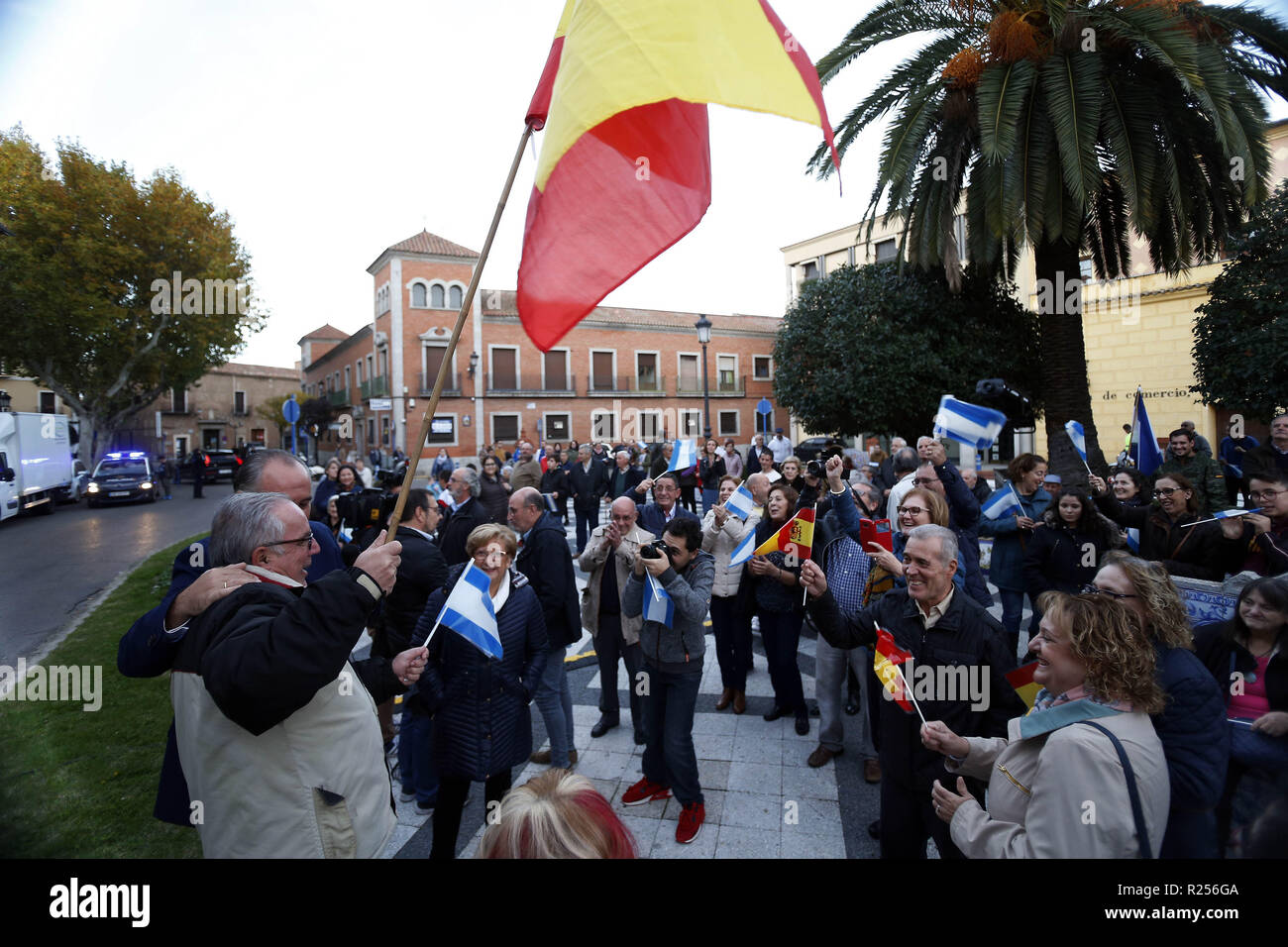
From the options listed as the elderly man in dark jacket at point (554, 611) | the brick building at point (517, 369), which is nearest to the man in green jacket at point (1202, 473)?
the elderly man in dark jacket at point (554, 611)

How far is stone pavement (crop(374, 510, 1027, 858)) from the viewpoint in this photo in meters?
3.30

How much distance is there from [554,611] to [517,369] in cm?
3252

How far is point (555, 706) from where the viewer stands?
13.0ft

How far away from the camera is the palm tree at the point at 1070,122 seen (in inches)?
293

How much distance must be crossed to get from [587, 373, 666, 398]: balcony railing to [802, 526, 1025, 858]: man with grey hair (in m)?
34.8

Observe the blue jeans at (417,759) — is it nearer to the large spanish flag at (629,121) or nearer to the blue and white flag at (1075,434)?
the large spanish flag at (629,121)

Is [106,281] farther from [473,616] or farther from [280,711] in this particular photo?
[280,711]

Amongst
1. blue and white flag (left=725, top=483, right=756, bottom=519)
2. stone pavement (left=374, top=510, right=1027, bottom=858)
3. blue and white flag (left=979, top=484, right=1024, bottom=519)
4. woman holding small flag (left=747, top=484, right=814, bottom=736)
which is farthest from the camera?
blue and white flag (left=979, top=484, right=1024, bottom=519)

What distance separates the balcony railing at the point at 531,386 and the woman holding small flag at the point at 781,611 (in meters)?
31.4

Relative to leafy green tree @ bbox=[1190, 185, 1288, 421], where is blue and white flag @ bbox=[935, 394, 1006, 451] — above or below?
below

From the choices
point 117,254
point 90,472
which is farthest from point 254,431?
point 117,254

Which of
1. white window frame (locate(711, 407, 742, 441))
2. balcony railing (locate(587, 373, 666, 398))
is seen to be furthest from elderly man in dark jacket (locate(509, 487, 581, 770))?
white window frame (locate(711, 407, 742, 441))

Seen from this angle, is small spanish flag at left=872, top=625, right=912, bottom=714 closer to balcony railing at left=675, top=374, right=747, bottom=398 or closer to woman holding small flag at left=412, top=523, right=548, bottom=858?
woman holding small flag at left=412, top=523, right=548, bottom=858
